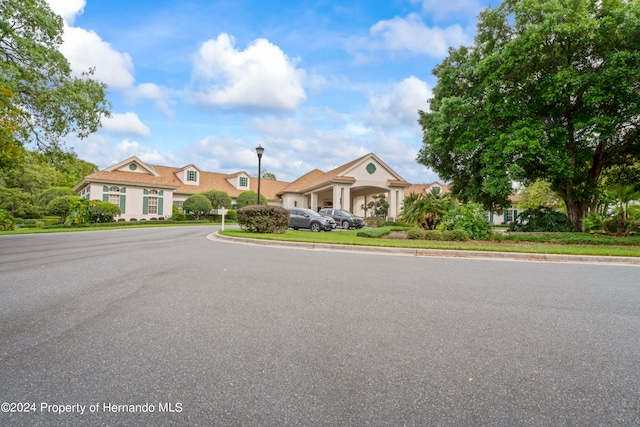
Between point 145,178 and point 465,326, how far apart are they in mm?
35844

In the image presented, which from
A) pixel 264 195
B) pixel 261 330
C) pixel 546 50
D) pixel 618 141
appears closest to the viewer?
pixel 261 330

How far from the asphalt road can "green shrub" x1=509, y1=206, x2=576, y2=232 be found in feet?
41.8

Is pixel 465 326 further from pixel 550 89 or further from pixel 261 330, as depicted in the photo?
pixel 550 89

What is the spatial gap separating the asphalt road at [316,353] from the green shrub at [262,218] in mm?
10439

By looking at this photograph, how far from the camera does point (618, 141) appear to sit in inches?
622

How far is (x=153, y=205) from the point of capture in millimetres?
33094

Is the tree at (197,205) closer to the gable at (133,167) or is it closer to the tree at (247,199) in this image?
the tree at (247,199)

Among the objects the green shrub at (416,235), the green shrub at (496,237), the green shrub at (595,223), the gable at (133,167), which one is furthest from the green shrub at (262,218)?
the gable at (133,167)

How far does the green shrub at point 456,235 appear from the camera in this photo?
13.4 m

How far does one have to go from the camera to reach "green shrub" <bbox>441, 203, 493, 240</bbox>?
13.9 m

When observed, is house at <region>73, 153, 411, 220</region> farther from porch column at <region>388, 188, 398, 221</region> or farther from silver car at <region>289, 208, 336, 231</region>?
silver car at <region>289, 208, 336, 231</region>

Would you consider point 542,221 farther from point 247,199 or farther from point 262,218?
point 247,199

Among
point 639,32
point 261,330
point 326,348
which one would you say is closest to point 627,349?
point 326,348

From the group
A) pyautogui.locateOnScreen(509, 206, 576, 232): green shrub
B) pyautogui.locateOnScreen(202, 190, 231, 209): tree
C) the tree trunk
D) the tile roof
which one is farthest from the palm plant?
the tile roof
